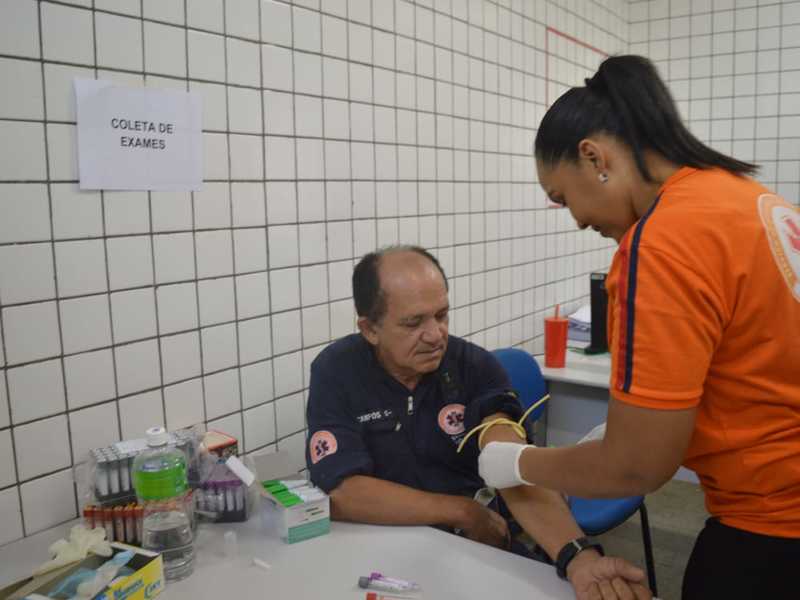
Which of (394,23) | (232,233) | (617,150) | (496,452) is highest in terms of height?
(394,23)

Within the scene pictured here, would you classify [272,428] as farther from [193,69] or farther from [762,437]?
[762,437]

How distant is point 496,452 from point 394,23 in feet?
5.04

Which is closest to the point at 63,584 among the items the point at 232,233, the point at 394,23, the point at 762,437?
the point at 232,233

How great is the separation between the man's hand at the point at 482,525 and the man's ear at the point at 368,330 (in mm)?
462

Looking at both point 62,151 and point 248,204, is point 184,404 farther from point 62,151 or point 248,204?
point 62,151

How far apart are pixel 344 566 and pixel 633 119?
0.96 meters

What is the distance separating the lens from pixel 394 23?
2.21 m

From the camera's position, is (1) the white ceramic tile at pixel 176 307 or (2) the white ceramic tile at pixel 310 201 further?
(2) the white ceramic tile at pixel 310 201

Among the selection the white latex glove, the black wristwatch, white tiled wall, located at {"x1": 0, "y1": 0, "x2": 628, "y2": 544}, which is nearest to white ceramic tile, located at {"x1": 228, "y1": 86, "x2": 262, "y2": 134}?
white tiled wall, located at {"x1": 0, "y1": 0, "x2": 628, "y2": 544}

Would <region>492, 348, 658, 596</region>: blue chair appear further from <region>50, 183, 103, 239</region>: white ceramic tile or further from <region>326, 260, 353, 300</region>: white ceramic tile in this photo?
<region>50, 183, 103, 239</region>: white ceramic tile

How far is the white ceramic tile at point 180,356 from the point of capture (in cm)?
163

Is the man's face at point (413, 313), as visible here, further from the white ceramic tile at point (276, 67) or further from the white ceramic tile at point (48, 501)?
the white ceramic tile at point (48, 501)

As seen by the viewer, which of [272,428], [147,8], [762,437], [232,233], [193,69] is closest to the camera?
[762,437]

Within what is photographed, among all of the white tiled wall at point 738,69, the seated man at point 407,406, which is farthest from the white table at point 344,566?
the white tiled wall at point 738,69
